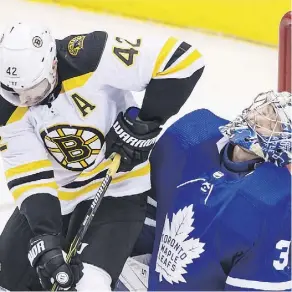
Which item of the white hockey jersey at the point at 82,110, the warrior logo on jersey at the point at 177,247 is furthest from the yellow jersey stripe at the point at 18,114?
the warrior logo on jersey at the point at 177,247

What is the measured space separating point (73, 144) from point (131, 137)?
159mm

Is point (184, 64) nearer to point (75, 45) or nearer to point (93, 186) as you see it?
point (75, 45)

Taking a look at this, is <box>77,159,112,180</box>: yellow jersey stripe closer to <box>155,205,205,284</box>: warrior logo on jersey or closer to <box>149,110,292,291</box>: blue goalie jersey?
<box>149,110,292,291</box>: blue goalie jersey

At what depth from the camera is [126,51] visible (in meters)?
2.20

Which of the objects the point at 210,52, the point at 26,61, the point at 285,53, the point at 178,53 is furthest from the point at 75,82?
the point at 210,52

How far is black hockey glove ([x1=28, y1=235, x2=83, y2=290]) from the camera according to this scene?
218 centimetres

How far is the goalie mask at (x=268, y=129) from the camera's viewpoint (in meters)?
2.01

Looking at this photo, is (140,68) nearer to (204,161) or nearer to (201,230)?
(204,161)

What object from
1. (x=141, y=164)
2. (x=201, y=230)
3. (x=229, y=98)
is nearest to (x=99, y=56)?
(x=141, y=164)

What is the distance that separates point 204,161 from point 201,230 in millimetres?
199

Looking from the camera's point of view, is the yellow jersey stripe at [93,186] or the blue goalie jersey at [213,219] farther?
the yellow jersey stripe at [93,186]

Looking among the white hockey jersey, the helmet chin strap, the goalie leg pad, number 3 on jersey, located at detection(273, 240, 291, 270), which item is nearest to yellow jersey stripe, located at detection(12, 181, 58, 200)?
the white hockey jersey

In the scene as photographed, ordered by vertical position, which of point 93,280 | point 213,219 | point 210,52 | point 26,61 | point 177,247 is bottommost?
point 210,52

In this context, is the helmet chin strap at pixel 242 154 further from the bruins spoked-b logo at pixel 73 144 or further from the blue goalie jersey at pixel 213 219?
the bruins spoked-b logo at pixel 73 144
